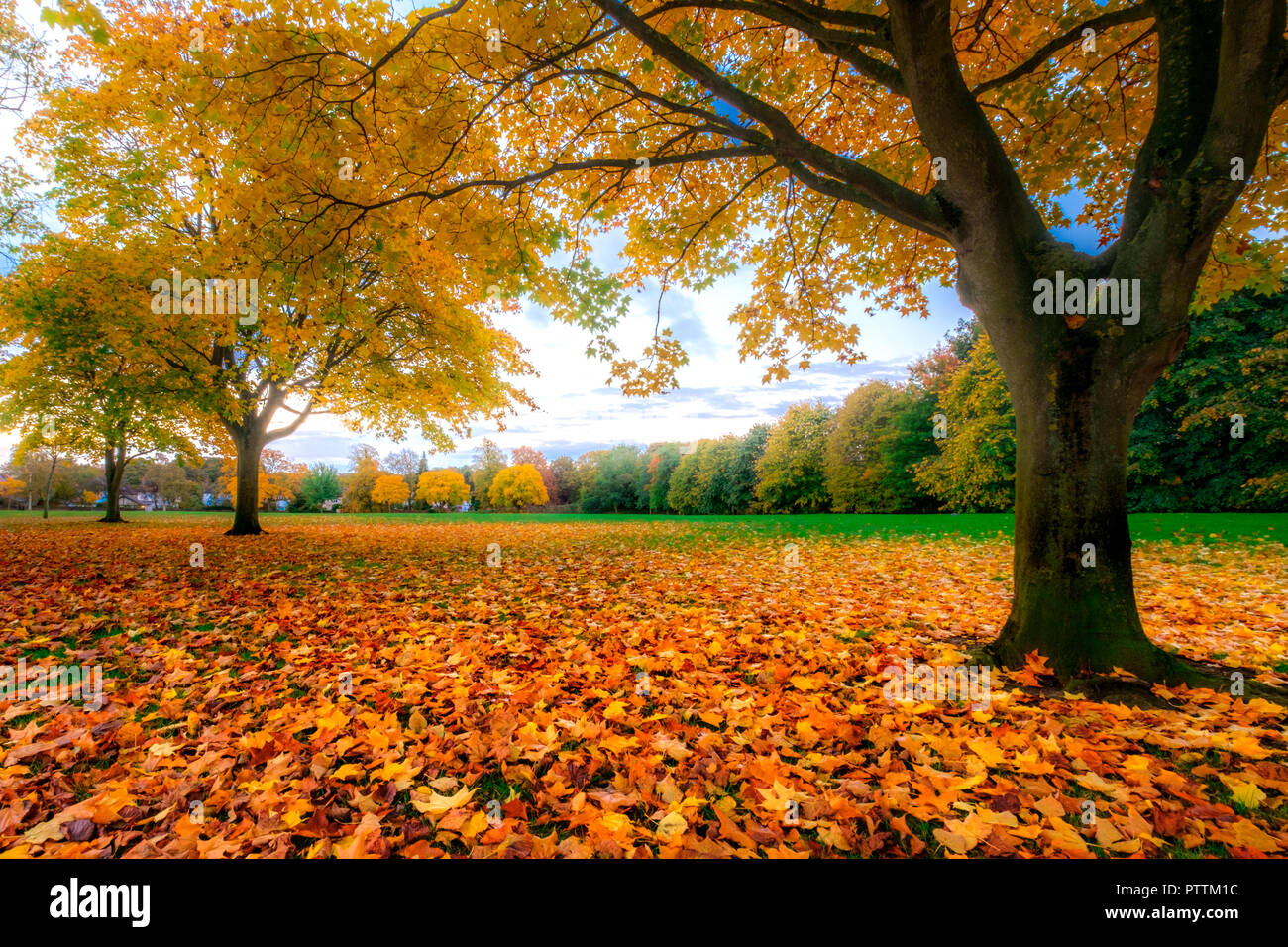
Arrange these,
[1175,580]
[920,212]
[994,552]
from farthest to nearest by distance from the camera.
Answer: [994,552]
[1175,580]
[920,212]

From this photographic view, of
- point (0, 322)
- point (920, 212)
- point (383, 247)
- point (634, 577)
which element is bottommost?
point (634, 577)

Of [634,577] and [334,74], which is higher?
[334,74]

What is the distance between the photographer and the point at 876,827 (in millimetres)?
2104

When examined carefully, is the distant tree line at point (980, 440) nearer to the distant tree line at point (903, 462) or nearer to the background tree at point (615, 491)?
the distant tree line at point (903, 462)

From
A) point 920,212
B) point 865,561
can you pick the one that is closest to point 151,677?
point 920,212

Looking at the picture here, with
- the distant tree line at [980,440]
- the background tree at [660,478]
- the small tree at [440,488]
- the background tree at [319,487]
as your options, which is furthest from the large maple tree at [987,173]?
the background tree at [319,487]

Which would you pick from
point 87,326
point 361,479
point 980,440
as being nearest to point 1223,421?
point 980,440

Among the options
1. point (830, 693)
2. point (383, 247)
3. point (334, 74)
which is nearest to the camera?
point (830, 693)

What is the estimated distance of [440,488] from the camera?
247 ft

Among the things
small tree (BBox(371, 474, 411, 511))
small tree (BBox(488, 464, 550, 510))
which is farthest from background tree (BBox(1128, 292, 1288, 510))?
→ small tree (BBox(371, 474, 411, 511))

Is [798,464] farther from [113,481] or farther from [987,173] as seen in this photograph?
[113,481]
